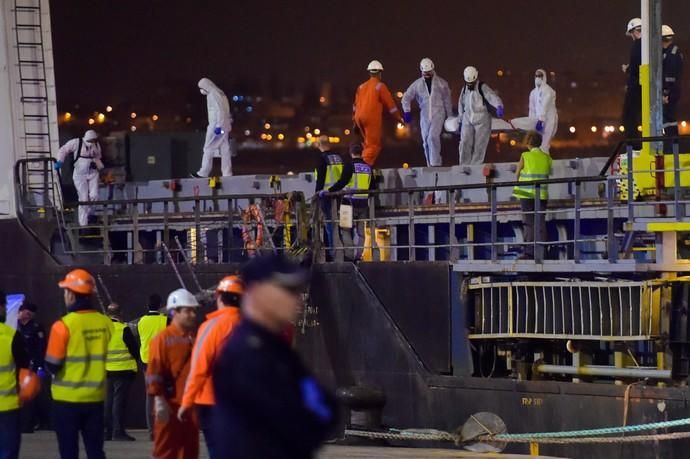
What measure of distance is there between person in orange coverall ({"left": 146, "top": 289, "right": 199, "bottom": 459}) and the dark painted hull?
16.6 feet

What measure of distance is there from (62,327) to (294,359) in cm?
492

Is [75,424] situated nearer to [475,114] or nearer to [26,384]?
[26,384]

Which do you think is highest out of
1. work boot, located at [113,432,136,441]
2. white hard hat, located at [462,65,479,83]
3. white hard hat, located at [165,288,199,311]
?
white hard hat, located at [462,65,479,83]

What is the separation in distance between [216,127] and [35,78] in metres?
3.01

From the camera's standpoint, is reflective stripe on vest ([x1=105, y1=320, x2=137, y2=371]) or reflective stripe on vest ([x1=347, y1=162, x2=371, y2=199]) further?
reflective stripe on vest ([x1=347, y1=162, x2=371, y2=199])

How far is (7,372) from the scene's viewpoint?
9.66 metres

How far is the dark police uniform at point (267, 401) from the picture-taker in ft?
16.3

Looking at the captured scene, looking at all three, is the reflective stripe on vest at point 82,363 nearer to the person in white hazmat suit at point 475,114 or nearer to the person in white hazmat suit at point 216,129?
the person in white hazmat suit at point 475,114

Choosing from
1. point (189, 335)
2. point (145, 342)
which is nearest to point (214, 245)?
point (145, 342)

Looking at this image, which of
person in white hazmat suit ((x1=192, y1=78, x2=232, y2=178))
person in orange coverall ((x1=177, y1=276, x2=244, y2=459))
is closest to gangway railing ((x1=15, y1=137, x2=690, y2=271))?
person in white hazmat suit ((x1=192, y1=78, x2=232, y2=178))

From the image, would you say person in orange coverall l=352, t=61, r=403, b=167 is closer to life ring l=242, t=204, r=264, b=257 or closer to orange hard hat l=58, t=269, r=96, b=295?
life ring l=242, t=204, r=264, b=257

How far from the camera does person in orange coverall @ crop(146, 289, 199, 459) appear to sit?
9906mm

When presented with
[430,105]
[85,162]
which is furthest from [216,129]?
[430,105]

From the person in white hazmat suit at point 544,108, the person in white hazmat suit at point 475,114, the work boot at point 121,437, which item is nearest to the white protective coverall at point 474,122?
the person in white hazmat suit at point 475,114
